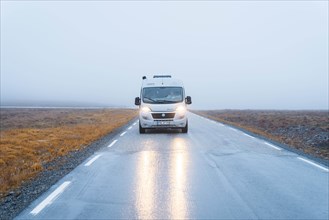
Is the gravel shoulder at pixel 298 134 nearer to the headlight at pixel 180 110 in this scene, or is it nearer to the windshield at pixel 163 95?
the headlight at pixel 180 110

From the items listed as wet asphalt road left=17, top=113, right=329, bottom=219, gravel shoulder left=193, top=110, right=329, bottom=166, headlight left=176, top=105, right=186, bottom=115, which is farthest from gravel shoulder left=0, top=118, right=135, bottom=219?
headlight left=176, top=105, right=186, bottom=115

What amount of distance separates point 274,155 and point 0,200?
7927mm

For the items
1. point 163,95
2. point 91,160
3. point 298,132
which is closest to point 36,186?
point 91,160

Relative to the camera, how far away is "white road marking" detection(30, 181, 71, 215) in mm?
5883

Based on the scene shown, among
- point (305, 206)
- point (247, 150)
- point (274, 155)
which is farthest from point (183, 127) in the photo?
point (305, 206)

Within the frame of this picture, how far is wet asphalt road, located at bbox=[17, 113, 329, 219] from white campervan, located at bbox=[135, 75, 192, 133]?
700 centimetres

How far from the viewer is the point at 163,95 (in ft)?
65.0

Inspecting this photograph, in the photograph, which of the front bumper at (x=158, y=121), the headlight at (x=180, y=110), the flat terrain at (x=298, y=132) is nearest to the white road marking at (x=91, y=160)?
the flat terrain at (x=298, y=132)

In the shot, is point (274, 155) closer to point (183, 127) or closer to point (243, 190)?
point (243, 190)

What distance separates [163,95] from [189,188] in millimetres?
12764

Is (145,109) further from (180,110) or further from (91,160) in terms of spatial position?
(91,160)

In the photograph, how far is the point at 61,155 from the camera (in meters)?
12.9

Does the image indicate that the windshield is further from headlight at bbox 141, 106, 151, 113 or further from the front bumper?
the front bumper

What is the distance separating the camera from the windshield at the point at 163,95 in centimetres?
1961
